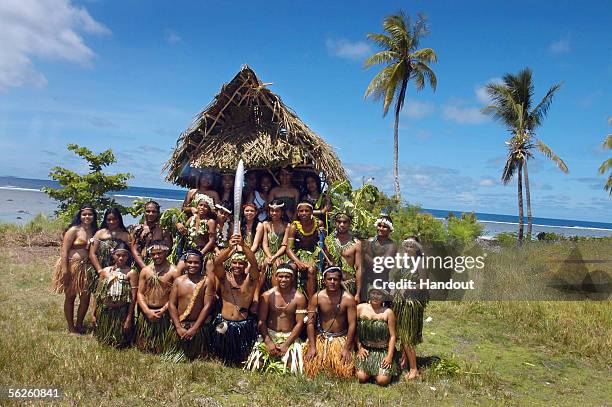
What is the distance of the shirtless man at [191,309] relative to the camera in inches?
215

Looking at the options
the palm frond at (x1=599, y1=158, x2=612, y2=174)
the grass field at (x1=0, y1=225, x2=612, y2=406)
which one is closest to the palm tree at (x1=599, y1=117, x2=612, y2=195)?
the palm frond at (x1=599, y1=158, x2=612, y2=174)

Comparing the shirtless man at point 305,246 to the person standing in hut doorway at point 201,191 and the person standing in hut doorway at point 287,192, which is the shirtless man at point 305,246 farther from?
the person standing in hut doorway at point 201,191

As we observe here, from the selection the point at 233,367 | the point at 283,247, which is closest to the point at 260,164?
the point at 283,247

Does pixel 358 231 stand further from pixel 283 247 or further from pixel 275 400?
pixel 275 400

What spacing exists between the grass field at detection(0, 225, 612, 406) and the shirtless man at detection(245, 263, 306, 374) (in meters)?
0.26

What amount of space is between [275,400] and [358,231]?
2.58 meters

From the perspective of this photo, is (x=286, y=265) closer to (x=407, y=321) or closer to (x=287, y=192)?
(x=407, y=321)

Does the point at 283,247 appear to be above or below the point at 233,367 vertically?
above

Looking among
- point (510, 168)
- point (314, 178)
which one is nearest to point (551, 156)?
point (510, 168)

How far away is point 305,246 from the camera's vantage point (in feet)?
20.4

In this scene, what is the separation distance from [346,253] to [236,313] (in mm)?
1496

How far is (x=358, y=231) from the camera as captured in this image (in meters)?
6.43

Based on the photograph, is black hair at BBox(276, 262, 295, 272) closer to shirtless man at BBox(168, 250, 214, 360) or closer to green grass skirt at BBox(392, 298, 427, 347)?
shirtless man at BBox(168, 250, 214, 360)

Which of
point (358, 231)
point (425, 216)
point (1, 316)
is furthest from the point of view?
point (425, 216)
